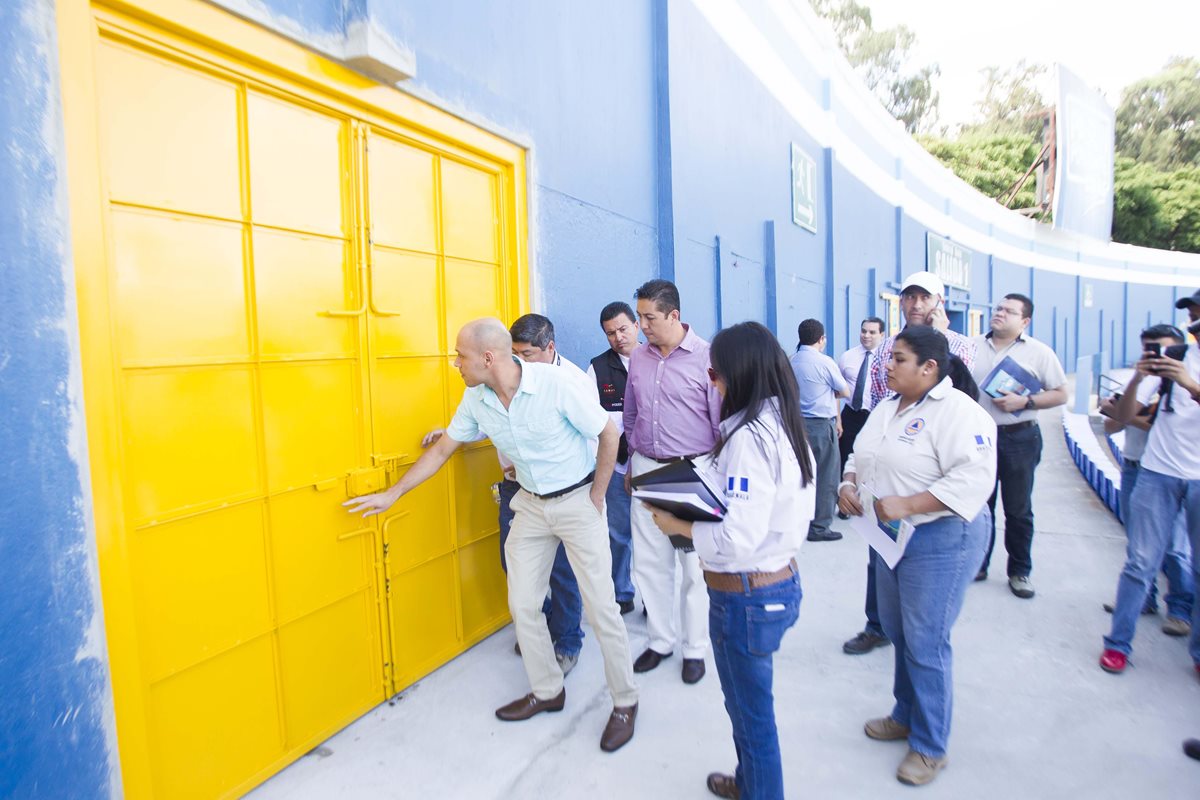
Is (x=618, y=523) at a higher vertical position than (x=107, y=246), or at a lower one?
lower

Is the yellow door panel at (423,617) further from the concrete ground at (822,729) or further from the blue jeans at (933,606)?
the blue jeans at (933,606)

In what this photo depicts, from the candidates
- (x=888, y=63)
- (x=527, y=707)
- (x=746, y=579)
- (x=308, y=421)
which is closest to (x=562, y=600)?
(x=527, y=707)

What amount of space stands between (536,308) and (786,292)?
5040mm

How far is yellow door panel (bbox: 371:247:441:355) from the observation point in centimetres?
299

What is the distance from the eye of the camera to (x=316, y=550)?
2732mm

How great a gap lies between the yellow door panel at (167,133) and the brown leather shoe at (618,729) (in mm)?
2341

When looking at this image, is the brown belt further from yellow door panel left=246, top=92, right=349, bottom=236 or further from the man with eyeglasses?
the man with eyeglasses

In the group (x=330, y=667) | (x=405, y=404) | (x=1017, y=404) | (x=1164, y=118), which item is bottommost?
(x=330, y=667)

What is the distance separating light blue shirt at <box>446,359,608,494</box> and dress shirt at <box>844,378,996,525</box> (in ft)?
3.54

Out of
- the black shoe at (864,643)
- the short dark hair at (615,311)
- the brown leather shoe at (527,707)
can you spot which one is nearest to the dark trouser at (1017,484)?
the black shoe at (864,643)

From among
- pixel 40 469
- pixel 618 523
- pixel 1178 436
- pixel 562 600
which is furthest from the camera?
pixel 618 523

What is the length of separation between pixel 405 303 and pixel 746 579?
1961 mm

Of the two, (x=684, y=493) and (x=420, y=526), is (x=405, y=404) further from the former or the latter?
(x=684, y=493)

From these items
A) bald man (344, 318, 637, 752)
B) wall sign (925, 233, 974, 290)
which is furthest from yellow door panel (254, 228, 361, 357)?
wall sign (925, 233, 974, 290)
